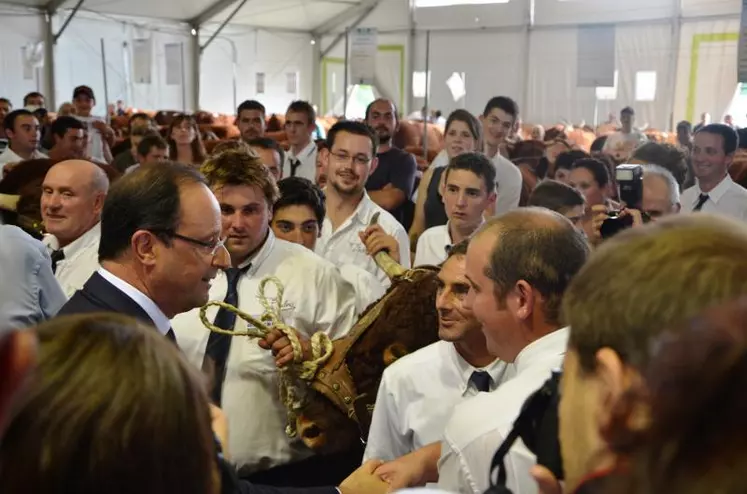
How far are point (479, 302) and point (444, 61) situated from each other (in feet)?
53.8

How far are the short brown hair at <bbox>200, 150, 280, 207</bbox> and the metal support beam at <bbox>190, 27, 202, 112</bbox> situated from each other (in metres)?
16.1

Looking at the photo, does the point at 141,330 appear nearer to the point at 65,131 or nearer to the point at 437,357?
the point at 437,357

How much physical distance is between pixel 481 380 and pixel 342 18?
17.9 m

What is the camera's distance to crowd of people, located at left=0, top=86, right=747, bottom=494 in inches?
26.5

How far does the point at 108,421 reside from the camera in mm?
794

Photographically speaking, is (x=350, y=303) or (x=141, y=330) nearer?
(x=141, y=330)

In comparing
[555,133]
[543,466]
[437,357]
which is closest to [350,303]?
[437,357]

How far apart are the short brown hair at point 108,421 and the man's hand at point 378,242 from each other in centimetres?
192

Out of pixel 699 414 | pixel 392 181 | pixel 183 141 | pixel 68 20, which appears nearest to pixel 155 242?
pixel 699 414

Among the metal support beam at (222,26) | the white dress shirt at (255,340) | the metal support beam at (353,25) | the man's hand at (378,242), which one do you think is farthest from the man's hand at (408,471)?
the metal support beam at (222,26)

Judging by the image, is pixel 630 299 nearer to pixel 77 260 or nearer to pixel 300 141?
pixel 77 260

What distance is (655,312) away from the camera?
812mm

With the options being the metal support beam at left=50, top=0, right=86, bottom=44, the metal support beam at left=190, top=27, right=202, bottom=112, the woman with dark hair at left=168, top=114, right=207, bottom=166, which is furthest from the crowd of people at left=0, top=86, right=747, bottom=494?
the metal support beam at left=190, top=27, right=202, bottom=112

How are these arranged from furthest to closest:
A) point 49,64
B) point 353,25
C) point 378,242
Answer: point 353,25
point 49,64
point 378,242
